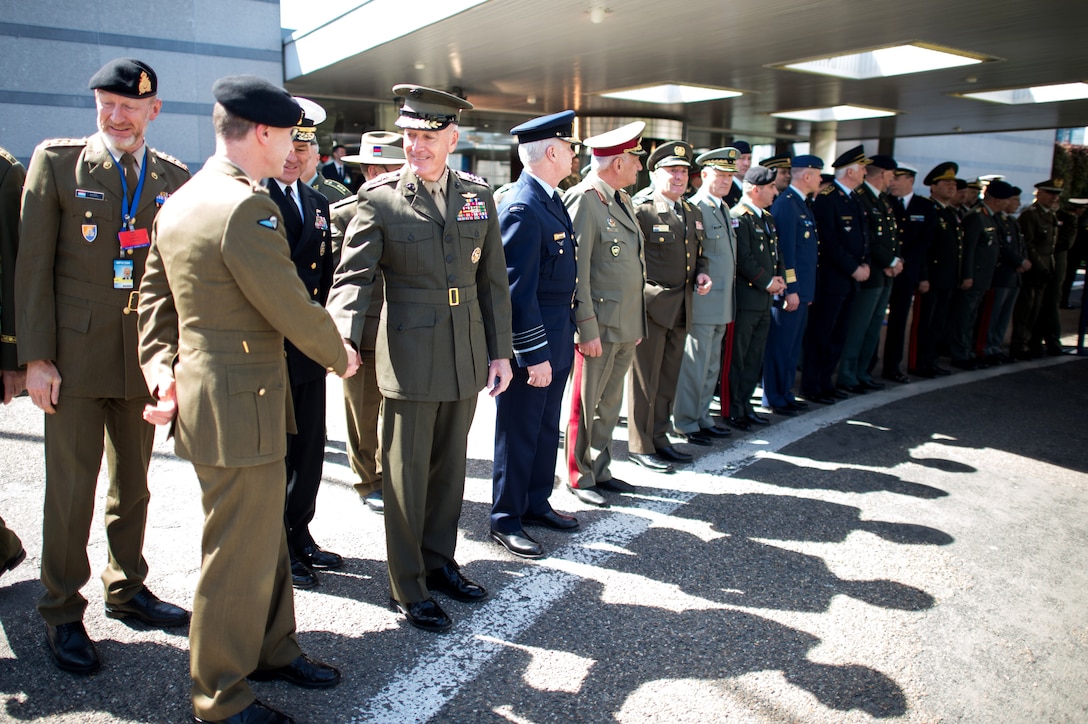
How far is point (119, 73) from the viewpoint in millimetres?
2746

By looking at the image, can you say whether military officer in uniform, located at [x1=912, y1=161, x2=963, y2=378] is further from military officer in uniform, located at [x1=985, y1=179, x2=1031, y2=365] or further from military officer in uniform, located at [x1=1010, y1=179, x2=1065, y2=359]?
military officer in uniform, located at [x1=1010, y1=179, x2=1065, y2=359]

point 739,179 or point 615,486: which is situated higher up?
point 739,179

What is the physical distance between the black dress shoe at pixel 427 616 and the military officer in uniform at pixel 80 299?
111 cm

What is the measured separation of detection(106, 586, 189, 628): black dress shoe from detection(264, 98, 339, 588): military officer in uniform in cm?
51

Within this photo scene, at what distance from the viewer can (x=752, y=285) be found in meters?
6.07

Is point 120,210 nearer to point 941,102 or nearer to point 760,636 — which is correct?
point 760,636

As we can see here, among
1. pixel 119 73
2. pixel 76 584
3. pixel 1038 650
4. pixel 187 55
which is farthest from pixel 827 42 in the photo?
pixel 187 55

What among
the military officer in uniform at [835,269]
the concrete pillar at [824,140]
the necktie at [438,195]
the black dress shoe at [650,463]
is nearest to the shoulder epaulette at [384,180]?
the necktie at [438,195]

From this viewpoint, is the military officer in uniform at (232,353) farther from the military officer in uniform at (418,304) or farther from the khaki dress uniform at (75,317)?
the military officer in uniform at (418,304)

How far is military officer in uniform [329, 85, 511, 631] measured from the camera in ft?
9.90

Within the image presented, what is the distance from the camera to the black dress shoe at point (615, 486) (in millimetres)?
4719

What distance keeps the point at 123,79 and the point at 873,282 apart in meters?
6.46

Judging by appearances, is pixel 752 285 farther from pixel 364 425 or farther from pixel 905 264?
pixel 364 425

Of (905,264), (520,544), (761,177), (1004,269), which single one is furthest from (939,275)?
(520,544)
